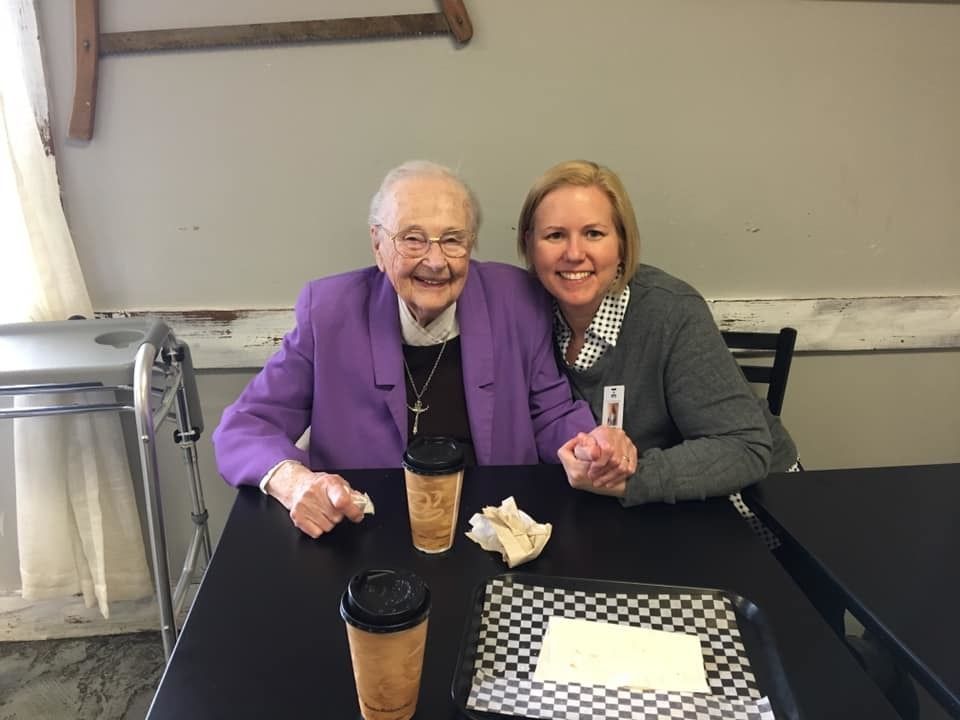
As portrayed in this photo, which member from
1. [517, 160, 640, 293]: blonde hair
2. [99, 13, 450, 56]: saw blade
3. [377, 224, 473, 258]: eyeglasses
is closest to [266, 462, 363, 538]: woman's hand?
[377, 224, 473, 258]: eyeglasses

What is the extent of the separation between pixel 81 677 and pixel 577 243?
1.91 meters

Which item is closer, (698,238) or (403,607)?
(403,607)

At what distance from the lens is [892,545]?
1121mm

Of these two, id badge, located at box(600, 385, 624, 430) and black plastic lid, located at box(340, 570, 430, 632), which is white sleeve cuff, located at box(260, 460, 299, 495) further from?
id badge, located at box(600, 385, 624, 430)

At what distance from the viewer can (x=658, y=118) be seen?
6.02ft

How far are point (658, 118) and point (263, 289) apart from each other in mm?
1183

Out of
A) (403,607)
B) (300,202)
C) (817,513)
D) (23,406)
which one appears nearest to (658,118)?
(300,202)

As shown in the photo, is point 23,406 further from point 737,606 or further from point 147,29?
point 737,606

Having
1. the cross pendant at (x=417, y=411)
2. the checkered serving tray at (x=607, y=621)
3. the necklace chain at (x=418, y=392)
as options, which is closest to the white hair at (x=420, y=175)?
the necklace chain at (x=418, y=392)

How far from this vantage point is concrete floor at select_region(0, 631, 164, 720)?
6.27 feet

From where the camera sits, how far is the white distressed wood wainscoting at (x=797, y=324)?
195cm

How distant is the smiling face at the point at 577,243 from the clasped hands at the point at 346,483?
0.37m

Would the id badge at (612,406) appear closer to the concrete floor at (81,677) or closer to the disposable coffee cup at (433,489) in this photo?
the disposable coffee cup at (433,489)

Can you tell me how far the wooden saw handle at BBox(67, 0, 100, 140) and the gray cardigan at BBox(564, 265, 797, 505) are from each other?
1.37 m
